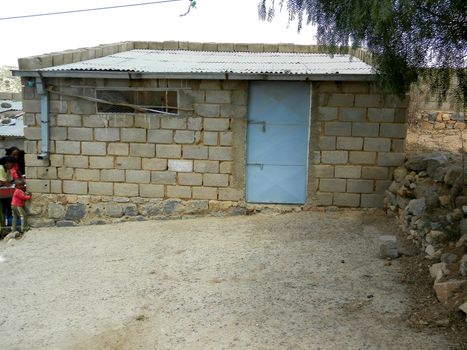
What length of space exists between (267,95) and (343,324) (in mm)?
4418

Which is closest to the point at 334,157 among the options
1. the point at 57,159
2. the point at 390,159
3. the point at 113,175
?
the point at 390,159

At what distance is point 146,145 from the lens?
26.7ft

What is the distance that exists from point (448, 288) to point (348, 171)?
3.50 metres

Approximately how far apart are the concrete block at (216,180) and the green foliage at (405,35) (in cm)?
378

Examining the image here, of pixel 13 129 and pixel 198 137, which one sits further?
pixel 13 129

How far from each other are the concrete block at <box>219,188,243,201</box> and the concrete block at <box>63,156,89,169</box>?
2.45m

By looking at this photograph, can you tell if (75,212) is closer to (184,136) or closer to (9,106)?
(184,136)

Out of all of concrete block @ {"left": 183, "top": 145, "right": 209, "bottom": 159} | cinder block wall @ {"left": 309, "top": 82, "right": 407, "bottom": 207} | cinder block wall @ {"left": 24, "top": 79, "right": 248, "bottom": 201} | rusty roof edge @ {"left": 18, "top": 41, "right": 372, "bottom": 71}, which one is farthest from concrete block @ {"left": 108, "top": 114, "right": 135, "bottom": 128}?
cinder block wall @ {"left": 309, "top": 82, "right": 407, "bottom": 207}

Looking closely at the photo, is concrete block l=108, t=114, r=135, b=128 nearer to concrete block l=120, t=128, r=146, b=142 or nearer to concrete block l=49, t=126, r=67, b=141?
concrete block l=120, t=128, r=146, b=142

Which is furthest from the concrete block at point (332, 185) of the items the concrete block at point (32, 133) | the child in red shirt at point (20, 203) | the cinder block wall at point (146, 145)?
the child in red shirt at point (20, 203)

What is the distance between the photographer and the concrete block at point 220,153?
26.4 feet

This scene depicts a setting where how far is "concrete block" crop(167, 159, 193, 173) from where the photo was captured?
813 cm

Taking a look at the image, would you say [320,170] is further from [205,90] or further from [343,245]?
[205,90]

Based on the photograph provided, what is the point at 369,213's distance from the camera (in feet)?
25.8
